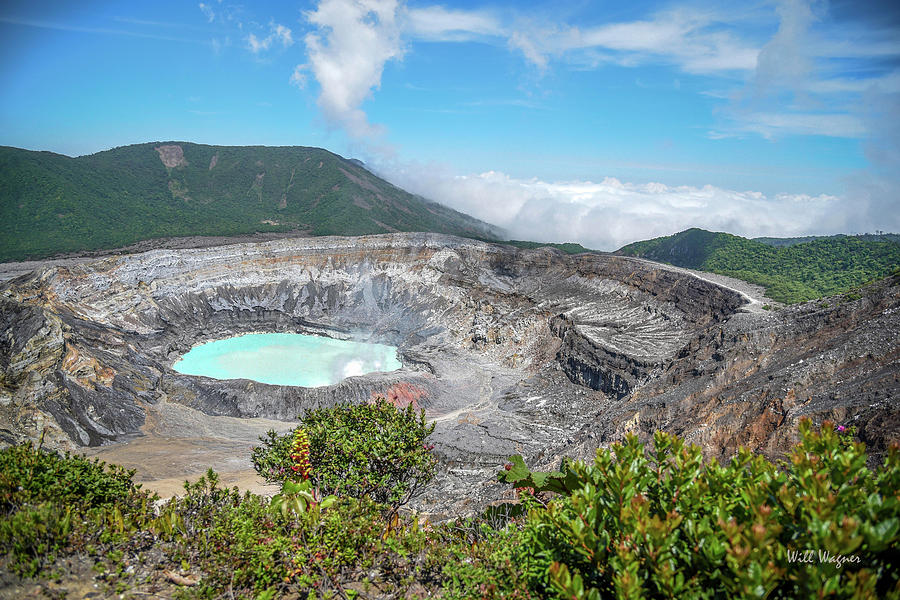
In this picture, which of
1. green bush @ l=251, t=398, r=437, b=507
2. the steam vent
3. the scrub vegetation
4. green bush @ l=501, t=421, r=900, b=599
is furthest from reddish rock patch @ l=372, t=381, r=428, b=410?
green bush @ l=501, t=421, r=900, b=599

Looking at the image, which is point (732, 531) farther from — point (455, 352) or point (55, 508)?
point (455, 352)

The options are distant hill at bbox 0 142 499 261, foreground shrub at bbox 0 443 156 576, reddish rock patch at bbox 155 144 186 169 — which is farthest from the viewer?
reddish rock patch at bbox 155 144 186 169

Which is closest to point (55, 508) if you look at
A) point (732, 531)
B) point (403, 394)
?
point (732, 531)

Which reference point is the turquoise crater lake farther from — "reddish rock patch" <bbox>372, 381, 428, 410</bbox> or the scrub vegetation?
the scrub vegetation

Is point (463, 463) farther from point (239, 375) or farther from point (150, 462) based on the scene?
point (239, 375)

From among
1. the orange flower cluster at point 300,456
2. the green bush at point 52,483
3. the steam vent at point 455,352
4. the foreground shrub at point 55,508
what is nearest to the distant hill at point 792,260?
the steam vent at point 455,352

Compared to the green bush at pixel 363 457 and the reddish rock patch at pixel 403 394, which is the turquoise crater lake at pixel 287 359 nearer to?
the reddish rock patch at pixel 403 394
